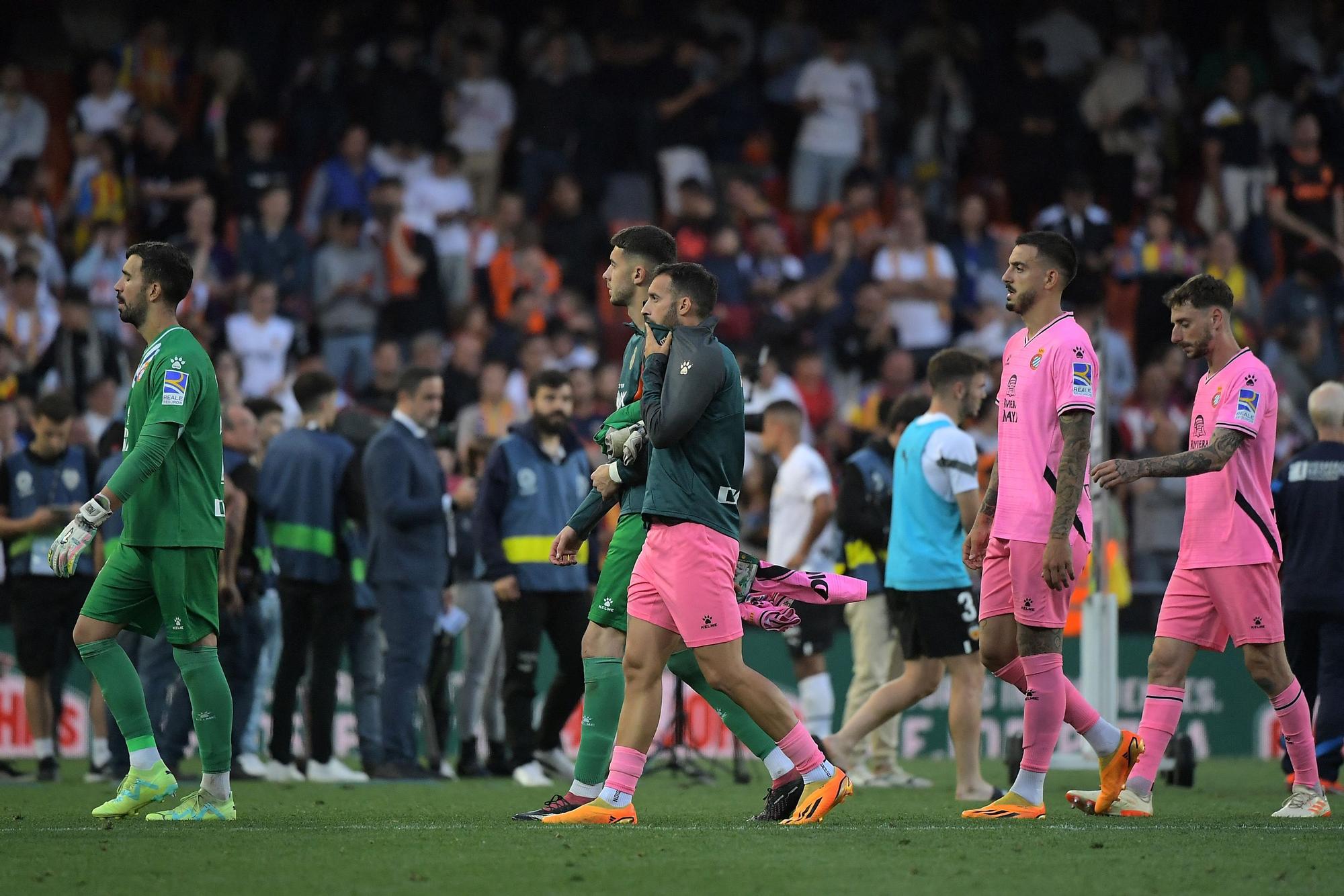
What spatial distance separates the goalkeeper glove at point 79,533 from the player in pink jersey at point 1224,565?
4.49 m

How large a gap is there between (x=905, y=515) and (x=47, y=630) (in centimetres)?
577

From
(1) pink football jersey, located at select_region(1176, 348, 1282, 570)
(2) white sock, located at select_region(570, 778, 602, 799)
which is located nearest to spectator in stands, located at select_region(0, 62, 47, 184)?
(2) white sock, located at select_region(570, 778, 602, 799)

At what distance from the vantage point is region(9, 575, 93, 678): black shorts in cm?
1194

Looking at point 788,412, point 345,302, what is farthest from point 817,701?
point 345,302

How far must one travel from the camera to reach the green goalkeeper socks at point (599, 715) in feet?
26.5

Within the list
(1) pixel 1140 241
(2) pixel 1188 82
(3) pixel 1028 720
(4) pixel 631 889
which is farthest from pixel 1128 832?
(2) pixel 1188 82

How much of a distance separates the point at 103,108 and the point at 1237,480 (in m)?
14.5

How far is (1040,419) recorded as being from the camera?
7941 millimetres

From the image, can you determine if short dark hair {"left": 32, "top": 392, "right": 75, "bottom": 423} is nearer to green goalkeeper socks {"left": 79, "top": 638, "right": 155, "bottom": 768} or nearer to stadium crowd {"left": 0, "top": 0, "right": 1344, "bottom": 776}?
stadium crowd {"left": 0, "top": 0, "right": 1344, "bottom": 776}

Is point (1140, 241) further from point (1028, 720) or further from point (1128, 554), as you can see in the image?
point (1028, 720)

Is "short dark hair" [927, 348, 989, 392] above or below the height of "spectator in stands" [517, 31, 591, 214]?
below

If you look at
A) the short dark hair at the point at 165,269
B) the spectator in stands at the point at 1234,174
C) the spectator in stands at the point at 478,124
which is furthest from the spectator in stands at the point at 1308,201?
the short dark hair at the point at 165,269

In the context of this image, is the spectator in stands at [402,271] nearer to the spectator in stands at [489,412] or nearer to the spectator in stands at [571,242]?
the spectator in stands at [571,242]

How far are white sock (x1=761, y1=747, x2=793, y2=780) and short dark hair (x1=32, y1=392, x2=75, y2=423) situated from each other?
6.27 m
